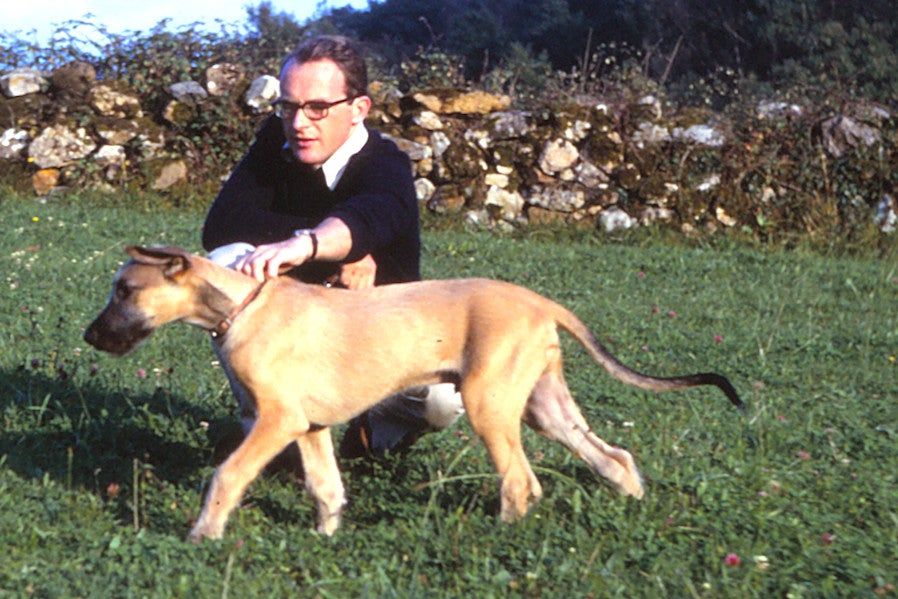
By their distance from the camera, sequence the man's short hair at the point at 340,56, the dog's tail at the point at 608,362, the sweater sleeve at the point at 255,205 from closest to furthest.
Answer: the dog's tail at the point at 608,362 < the man's short hair at the point at 340,56 < the sweater sleeve at the point at 255,205

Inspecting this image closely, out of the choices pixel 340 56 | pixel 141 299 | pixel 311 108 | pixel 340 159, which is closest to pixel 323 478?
pixel 141 299

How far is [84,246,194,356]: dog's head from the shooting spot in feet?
12.2

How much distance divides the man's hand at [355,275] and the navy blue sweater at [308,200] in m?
0.06

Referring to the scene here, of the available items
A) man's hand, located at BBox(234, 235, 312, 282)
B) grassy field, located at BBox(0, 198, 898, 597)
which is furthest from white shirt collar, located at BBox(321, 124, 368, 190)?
grassy field, located at BBox(0, 198, 898, 597)

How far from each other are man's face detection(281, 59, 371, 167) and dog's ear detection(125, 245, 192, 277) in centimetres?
86

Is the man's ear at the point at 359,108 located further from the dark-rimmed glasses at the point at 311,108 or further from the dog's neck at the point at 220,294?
the dog's neck at the point at 220,294

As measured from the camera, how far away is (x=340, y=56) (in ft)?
14.3

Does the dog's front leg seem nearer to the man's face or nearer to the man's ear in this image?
the man's face

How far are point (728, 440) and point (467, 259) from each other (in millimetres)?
4881

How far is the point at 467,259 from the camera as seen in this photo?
382 inches

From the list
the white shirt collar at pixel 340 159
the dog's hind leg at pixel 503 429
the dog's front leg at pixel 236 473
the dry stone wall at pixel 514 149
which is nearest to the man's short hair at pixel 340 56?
the white shirt collar at pixel 340 159

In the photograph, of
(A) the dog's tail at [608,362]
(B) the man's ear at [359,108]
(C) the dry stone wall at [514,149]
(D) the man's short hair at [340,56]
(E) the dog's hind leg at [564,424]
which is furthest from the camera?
(C) the dry stone wall at [514,149]

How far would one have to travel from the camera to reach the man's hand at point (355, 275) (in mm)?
4527

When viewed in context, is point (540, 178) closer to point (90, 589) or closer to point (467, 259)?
point (467, 259)
